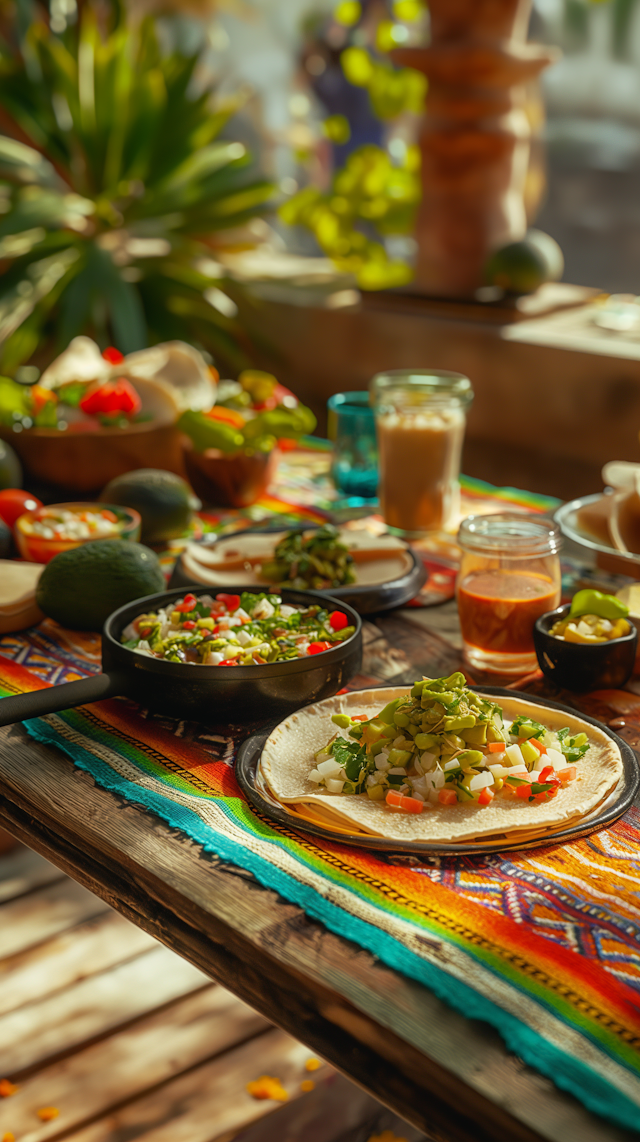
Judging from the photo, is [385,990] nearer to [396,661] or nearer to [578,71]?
[396,661]

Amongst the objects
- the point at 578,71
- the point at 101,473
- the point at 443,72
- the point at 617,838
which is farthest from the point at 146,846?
the point at 578,71

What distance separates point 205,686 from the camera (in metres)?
0.97

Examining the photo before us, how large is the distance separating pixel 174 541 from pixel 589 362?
108 cm

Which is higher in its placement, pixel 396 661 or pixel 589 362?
pixel 589 362

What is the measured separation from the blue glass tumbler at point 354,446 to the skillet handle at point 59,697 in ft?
2.98

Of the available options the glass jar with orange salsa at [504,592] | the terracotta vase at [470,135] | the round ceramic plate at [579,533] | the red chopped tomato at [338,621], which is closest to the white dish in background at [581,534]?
the round ceramic plate at [579,533]

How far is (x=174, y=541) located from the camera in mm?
1637

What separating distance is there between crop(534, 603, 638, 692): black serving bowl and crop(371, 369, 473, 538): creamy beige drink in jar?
57 centimetres

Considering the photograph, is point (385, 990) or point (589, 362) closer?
point (385, 990)

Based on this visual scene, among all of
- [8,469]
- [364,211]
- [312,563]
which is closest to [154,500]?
[8,469]

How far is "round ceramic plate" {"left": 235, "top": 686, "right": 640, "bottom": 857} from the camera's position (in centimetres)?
78

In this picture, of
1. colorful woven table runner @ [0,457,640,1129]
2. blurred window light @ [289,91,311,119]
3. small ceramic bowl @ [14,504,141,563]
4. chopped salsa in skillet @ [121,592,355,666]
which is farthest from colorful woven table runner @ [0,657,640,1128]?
blurred window light @ [289,91,311,119]

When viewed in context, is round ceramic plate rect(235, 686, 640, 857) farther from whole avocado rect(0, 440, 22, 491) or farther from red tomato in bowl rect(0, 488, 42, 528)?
whole avocado rect(0, 440, 22, 491)

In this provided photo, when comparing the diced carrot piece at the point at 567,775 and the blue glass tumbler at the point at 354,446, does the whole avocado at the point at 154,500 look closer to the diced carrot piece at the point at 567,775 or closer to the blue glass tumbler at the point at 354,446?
the blue glass tumbler at the point at 354,446
